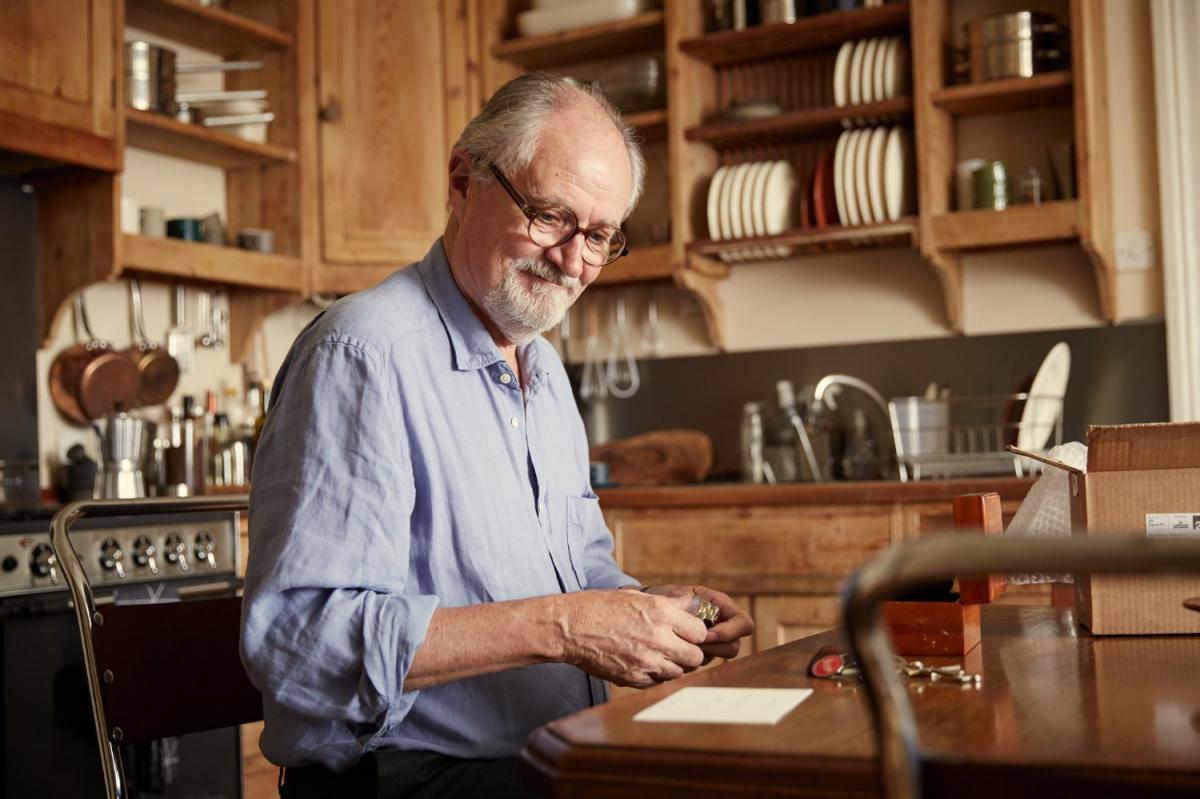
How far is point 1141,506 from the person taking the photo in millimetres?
1261

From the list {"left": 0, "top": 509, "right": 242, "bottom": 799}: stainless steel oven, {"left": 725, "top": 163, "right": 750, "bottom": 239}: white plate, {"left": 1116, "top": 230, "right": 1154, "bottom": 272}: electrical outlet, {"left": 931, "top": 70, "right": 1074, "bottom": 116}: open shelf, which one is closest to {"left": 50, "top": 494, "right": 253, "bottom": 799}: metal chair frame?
{"left": 0, "top": 509, "right": 242, "bottom": 799}: stainless steel oven

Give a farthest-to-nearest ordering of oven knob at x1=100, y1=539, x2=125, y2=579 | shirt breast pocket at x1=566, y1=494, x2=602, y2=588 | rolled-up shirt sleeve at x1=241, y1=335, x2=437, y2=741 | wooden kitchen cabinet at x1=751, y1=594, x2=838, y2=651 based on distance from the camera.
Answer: wooden kitchen cabinet at x1=751, y1=594, x2=838, y2=651 → oven knob at x1=100, y1=539, x2=125, y2=579 → shirt breast pocket at x1=566, y1=494, x2=602, y2=588 → rolled-up shirt sleeve at x1=241, y1=335, x2=437, y2=741

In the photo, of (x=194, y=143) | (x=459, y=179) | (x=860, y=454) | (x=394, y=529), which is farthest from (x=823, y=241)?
(x=394, y=529)

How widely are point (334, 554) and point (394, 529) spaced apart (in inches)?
3.0

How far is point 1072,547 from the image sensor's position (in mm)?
602

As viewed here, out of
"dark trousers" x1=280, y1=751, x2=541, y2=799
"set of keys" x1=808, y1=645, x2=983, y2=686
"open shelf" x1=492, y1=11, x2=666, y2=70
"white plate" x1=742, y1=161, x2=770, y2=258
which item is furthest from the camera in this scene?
"open shelf" x1=492, y1=11, x2=666, y2=70

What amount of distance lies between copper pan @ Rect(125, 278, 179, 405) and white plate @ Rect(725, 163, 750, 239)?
1.69 meters

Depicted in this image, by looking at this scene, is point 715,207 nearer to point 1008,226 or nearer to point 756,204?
point 756,204

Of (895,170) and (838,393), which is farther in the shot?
(838,393)

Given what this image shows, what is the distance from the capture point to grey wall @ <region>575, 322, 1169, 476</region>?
3.45 m

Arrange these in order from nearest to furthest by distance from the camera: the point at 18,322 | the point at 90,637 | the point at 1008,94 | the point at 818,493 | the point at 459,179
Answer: the point at 90,637 < the point at 459,179 < the point at 818,493 < the point at 18,322 < the point at 1008,94

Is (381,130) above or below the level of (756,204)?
above

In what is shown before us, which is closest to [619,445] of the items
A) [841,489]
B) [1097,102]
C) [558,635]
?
[841,489]

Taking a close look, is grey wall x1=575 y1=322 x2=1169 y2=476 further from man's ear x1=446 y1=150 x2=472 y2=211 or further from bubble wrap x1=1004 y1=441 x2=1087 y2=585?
man's ear x1=446 y1=150 x2=472 y2=211
